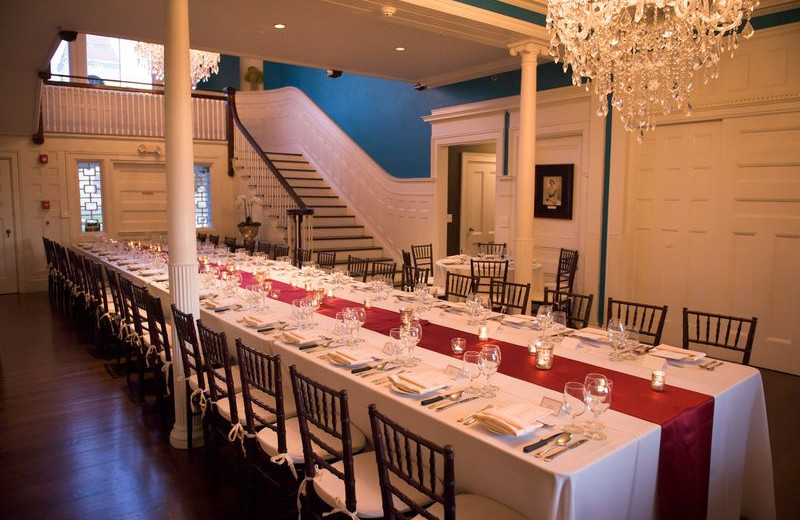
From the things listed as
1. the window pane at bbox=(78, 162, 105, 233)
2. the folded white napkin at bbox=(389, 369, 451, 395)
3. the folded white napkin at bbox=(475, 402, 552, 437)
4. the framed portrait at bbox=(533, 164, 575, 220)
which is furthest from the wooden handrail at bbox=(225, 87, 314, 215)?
the folded white napkin at bbox=(475, 402, 552, 437)

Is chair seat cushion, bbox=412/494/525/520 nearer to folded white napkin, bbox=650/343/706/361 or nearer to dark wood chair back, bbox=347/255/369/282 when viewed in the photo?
folded white napkin, bbox=650/343/706/361

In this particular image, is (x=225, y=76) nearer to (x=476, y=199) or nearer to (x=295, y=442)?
(x=476, y=199)

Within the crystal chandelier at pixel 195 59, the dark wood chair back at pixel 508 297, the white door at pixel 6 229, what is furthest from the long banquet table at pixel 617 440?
the white door at pixel 6 229

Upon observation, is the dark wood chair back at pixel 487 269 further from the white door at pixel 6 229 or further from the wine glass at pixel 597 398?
the white door at pixel 6 229

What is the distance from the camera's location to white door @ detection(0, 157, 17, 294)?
413 inches

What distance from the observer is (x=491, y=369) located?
2.69 meters

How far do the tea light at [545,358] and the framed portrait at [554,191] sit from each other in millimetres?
5391

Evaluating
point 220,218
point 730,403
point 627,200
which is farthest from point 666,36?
point 220,218

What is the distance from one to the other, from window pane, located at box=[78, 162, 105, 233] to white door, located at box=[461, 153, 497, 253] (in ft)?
24.1

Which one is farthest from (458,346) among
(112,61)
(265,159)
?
(112,61)

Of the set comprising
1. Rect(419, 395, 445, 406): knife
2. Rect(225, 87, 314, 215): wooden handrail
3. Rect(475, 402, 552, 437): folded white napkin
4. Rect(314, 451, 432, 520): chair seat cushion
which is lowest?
Rect(314, 451, 432, 520): chair seat cushion

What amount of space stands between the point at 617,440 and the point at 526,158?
17.1ft

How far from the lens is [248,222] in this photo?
11.1 m

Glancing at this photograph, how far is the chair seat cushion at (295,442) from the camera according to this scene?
2.88 metres
